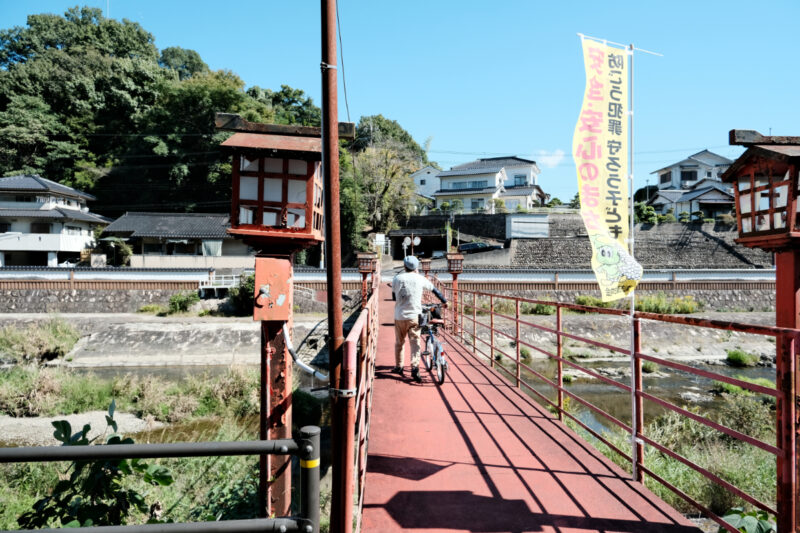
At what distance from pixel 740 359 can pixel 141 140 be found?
136 ft

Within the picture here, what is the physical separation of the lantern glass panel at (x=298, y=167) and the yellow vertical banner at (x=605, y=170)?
2.36 m

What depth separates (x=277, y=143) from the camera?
411 centimetres

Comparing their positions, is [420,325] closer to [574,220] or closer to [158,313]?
[158,313]

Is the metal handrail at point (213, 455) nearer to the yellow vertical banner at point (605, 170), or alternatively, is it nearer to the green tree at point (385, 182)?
the yellow vertical banner at point (605, 170)

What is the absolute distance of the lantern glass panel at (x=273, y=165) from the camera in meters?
4.15

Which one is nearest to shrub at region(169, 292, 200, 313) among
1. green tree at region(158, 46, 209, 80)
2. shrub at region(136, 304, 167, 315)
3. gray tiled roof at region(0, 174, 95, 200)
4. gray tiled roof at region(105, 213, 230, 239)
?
shrub at region(136, 304, 167, 315)

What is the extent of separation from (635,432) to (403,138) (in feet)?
175

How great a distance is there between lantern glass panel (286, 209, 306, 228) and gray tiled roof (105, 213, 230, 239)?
81.7 feet

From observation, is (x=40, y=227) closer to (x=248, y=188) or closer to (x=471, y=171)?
(x=248, y=188)

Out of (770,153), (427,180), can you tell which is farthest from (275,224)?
(427,180)

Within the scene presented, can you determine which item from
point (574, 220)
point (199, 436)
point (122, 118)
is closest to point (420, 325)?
point (199, 436)

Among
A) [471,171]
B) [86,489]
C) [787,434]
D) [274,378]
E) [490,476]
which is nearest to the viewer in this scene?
[787,434]

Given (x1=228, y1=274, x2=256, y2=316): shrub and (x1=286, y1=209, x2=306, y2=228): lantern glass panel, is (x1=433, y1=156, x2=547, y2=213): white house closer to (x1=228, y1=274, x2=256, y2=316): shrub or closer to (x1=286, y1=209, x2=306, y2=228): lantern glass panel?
(x1=228, y1=274, x2=256, y2=316): shrub

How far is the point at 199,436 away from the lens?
8820 mm
